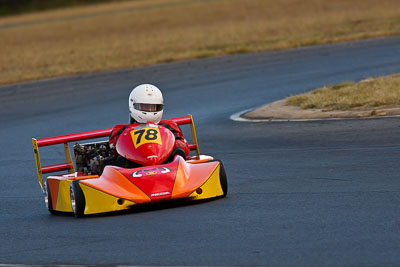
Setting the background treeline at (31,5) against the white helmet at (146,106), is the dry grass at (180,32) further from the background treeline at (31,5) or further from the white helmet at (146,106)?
the background treeline at (31,5)

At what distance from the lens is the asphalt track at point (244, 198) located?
602 cm

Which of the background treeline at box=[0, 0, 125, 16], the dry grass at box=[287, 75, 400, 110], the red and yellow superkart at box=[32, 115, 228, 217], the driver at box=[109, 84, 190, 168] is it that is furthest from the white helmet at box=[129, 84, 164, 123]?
the background treeline at box=[0, 0, 125, 16]

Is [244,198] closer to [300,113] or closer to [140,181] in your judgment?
[140,181]

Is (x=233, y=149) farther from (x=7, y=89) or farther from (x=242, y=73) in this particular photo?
(x=7, y=89)

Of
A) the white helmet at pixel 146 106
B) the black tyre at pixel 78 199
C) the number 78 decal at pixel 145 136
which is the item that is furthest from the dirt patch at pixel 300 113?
the black tyre at pixel 78 199

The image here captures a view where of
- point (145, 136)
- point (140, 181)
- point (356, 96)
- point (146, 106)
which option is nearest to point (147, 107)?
point (146, 106)

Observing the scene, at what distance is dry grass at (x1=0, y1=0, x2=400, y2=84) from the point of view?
A: 2870 centimetres

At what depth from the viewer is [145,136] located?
8.59m

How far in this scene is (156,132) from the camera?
867cm

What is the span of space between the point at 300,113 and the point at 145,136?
243 inches

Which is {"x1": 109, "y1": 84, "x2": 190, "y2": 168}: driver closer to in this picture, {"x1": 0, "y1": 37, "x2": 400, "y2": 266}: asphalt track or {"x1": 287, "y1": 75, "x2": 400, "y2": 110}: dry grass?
{"x1": 0, "y1": 37, "x2": 400, "y2": 266}: asphalt track

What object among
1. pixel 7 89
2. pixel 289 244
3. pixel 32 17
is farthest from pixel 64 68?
pixel 32 17

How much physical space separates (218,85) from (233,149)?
8.47 metres

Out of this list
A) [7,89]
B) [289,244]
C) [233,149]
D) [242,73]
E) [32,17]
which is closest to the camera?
[289,244]
